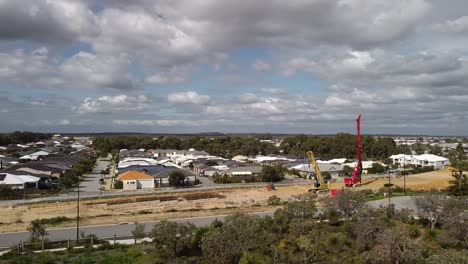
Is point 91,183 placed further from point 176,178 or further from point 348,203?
point 348,203

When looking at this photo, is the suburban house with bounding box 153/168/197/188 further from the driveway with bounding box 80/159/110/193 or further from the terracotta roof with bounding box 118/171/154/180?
the driveway with bounding box 80/159/110/193

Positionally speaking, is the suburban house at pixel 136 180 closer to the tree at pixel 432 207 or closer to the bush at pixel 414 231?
the tree at pixel 432 207

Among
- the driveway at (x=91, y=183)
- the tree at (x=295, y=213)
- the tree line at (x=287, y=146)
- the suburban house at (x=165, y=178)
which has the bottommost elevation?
the driveway at (x=91, y=183)

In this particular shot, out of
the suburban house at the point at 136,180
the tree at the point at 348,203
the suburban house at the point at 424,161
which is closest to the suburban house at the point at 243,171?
the suburban house at the point at 136,180

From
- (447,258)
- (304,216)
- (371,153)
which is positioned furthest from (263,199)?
(371,153)

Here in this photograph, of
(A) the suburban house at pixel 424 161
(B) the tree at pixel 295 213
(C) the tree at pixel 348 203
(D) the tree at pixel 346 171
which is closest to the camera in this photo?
(B) the tree at pixel 295 213

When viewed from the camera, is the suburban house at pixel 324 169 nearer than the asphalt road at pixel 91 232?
No
